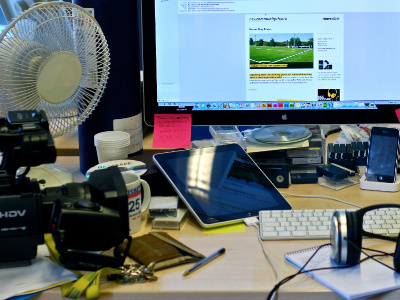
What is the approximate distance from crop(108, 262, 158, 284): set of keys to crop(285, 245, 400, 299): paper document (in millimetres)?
238

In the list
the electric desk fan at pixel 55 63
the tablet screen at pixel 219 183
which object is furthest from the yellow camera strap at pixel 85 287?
the electric desk fan at pixel 55 63

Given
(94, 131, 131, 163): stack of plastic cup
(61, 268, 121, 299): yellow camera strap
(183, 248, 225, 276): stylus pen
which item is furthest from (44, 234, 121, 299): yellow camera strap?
(94, 131, 131, 163): stack of plastic cup

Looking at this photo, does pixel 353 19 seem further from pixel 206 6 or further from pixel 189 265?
pixel 189 265

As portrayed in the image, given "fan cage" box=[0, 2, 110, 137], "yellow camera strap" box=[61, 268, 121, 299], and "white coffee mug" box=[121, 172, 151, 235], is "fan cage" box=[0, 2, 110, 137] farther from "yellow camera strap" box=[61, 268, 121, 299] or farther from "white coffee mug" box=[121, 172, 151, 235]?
"yellow camera strap" box=[61, 268, 121, 299]

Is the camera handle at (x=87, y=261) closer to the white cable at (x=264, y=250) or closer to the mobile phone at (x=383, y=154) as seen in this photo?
the white cable at (x=264, y=250)

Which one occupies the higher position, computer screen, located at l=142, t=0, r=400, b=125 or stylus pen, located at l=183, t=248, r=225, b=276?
computer screen, located at l=142, t=0, r=400, b=125

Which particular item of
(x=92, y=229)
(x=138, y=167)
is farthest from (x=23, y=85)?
(x=92, y=229)

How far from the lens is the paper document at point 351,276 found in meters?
0.88

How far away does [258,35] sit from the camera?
1.28m

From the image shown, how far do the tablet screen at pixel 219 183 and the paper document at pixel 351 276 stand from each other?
185mm

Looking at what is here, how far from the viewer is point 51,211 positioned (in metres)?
0.91

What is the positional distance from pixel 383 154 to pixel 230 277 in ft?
1.78

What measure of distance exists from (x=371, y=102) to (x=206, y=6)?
1.44 ft

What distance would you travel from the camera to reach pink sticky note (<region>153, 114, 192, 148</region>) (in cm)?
133
